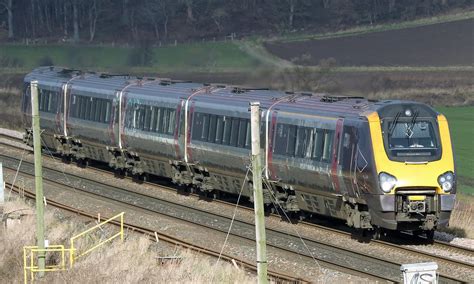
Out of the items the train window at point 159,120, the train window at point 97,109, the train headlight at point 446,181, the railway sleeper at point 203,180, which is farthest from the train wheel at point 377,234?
the train window at point 97,109

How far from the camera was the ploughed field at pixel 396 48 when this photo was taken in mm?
72875

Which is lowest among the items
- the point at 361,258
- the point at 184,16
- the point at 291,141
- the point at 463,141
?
the point at 463,141

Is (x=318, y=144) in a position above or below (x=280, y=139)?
above

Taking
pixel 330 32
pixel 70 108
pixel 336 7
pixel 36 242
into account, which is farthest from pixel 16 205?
pixel 336 7

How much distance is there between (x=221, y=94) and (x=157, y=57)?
152ft

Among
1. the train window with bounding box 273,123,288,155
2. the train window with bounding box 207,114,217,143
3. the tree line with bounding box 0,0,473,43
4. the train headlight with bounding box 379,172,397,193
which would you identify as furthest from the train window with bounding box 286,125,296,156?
Result: the tree line with bounding box 0,0,473,43

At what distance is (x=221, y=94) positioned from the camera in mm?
32812

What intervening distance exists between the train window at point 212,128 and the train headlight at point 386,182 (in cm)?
806

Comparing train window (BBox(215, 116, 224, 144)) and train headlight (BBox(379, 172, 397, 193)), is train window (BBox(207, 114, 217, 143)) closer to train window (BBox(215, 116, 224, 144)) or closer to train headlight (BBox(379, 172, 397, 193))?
train window (BBox(215, 116, 224, 144))

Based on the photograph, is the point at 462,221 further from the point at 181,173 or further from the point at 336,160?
the point at 181,173

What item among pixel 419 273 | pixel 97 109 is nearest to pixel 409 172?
pixel 419 273

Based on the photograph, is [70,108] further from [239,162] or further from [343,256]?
[343,256]

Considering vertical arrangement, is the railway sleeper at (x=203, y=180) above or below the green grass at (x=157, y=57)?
above

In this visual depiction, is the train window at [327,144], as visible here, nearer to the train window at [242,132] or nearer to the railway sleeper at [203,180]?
the train window at [242,132]
